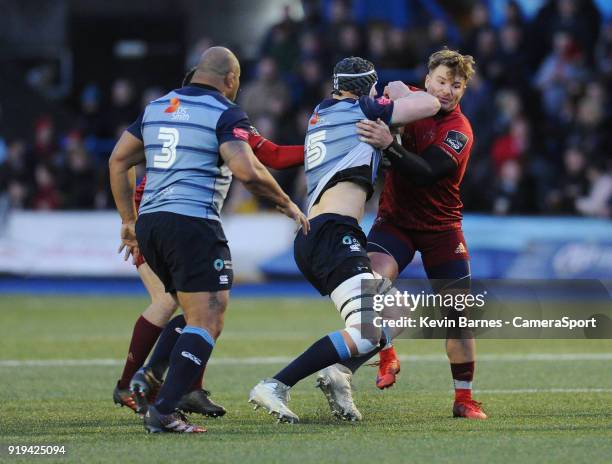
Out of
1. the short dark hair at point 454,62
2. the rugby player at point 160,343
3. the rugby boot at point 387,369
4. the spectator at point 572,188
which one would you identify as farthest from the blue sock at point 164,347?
the spectator at point 572,188

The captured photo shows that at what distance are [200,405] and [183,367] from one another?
1.08 metres

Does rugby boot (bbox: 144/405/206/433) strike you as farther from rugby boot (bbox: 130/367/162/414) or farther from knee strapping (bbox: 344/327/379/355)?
knee strapping (bbox: 344/327/379/355)

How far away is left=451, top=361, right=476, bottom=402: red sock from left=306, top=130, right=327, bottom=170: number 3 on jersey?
5.43 ft

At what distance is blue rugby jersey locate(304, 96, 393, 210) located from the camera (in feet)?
26.6

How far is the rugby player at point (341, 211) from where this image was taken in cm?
786

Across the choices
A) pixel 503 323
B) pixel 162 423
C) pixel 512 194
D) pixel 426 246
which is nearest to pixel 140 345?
pixel 162 423

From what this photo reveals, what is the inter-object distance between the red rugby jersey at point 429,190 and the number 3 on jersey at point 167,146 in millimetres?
1709

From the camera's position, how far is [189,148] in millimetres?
7746

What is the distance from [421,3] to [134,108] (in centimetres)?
569

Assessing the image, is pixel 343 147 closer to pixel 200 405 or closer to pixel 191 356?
pixel 191 356

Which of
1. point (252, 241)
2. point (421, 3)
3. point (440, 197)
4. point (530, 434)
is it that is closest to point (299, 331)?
point (252, 241)

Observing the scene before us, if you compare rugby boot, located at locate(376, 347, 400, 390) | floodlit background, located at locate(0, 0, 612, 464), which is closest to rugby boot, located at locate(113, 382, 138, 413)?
floodlit background, located at locate(0, 0, 612, 464)

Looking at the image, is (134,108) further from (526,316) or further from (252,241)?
(526,316)

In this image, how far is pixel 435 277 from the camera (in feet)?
28.8
